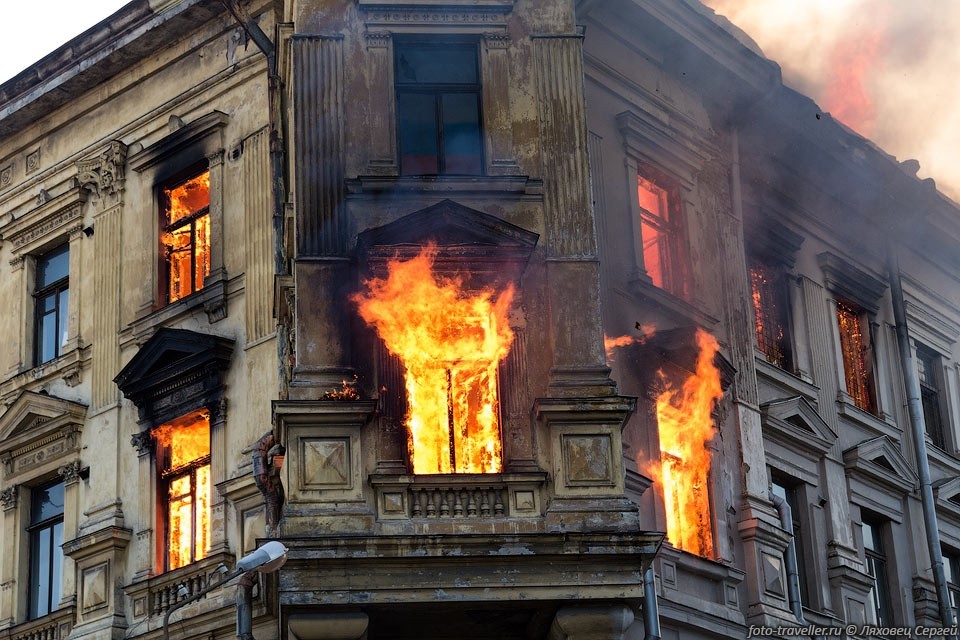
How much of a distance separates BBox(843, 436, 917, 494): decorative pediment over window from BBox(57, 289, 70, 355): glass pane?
11.9m

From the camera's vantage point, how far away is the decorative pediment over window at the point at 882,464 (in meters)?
29.1

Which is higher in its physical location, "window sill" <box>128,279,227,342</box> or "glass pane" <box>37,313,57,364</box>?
"glass pane" <box>37,313,57,364</box>

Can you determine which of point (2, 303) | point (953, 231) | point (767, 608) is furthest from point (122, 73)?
point (953, 231)

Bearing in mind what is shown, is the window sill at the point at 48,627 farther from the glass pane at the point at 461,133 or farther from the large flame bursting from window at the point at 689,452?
the glass pane at the point at 461,133

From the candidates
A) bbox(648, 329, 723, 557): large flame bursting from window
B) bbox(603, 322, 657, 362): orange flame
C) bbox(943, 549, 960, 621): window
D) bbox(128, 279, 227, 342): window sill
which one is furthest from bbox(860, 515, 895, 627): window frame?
bbox(128, 279, 227, 342): window sill

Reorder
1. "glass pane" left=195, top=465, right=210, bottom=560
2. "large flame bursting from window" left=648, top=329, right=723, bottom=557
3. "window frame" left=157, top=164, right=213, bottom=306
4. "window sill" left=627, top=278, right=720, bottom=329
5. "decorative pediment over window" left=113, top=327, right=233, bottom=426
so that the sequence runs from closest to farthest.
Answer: "large flame bursting from window" left=648, top=329, right=723, bottom=557, "glass pane" left=195, top=465, right=210, bottom=560, "window sill" left=627, top=278, right=720, bottom=329, "decorative pediment over window" left=113, top=327, right=233, bottom=426, "window frame" left=157, top=164, right=213, bottom=306

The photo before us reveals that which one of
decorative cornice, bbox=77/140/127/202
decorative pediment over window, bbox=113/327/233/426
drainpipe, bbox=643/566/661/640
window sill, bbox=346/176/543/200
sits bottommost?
drainpipe, bbox=643/566/661/640

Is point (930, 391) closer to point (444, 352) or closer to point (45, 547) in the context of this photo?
point (444, 352)

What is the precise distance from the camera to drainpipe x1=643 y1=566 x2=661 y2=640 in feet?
71.7

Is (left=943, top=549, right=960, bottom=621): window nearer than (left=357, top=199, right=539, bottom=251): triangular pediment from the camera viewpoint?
No

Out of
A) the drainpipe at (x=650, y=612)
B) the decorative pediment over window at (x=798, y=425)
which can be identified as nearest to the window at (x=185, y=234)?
the drainpipe at (x=650, y=612)

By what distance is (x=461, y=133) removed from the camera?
22672 mm

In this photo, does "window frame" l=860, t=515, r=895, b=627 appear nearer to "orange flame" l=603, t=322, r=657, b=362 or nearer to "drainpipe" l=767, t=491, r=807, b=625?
"drainpipe" l=767, t=491, r=807, b=625

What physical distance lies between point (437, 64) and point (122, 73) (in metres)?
7.39
